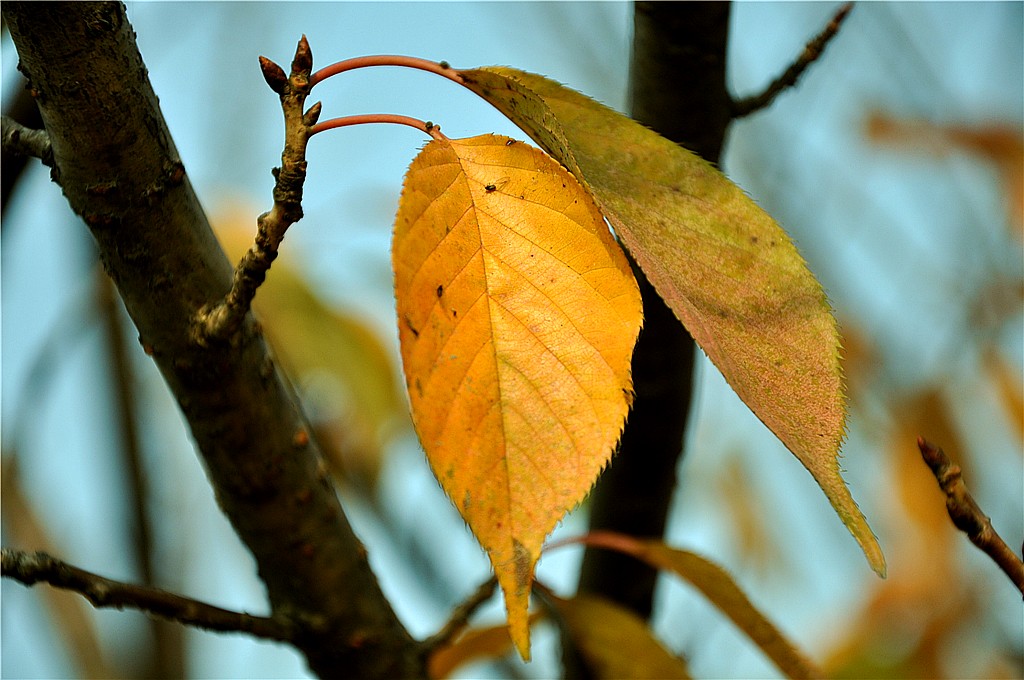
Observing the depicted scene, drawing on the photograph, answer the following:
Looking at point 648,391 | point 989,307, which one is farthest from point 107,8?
point 989,307

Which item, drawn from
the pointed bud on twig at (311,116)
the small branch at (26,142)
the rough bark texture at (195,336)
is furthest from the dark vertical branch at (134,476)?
the pointed bud on twig at (311,116)

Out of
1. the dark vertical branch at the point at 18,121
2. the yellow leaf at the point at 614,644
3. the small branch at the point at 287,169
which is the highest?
the dark vertical branch at the point at 18,121

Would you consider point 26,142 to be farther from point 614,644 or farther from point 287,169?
point 614,644

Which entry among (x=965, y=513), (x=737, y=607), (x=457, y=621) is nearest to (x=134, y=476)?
(x=457, y=621)

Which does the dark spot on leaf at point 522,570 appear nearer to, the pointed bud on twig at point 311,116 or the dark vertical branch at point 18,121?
the pointed bud on twig at point 311,116

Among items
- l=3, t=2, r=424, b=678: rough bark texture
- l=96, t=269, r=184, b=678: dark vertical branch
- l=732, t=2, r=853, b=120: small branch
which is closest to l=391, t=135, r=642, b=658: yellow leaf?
l=3, t=2, r=424, b=678: rough bark texture

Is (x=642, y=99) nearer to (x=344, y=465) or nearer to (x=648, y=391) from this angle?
(x=648, y=391)

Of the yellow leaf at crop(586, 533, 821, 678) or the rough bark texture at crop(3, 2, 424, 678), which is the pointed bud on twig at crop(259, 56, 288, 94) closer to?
the rough bark texture at crop(3, 2, 424, 678)
